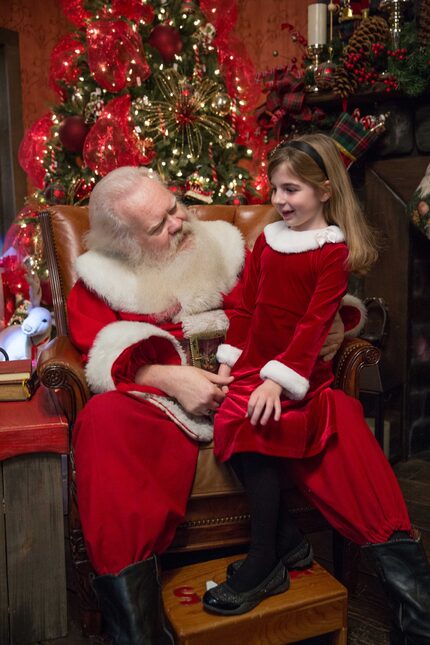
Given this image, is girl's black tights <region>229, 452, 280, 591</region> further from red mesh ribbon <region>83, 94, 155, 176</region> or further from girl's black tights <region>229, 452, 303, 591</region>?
red mesh ribbon <region>83, 94, 155, 176</region>

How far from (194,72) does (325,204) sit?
185 centimetres

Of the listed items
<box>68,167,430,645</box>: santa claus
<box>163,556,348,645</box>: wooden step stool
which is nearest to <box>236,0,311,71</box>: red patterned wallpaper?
<box>68,167,430,645</box>: santa claus

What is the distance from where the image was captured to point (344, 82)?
2.93 m

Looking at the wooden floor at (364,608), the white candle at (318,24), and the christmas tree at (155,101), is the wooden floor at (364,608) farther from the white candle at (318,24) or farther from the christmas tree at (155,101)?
the white candle at (318,24)

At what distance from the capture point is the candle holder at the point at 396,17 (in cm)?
277

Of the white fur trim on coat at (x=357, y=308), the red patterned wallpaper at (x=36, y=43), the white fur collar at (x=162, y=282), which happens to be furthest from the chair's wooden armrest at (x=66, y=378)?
the red patterned wallpaper at (x=36, y=43)

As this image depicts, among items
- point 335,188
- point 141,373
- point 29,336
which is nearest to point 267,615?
point 141,373

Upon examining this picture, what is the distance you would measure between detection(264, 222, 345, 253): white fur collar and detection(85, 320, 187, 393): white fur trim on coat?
0.41 meters

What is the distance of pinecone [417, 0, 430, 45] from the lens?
105 inches

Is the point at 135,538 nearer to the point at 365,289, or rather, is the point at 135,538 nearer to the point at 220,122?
the point at 365,289

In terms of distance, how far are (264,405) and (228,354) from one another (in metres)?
0.31

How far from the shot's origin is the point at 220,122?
336cm

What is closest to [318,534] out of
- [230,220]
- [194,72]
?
[230,220]

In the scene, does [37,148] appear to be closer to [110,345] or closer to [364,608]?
[110,345]
